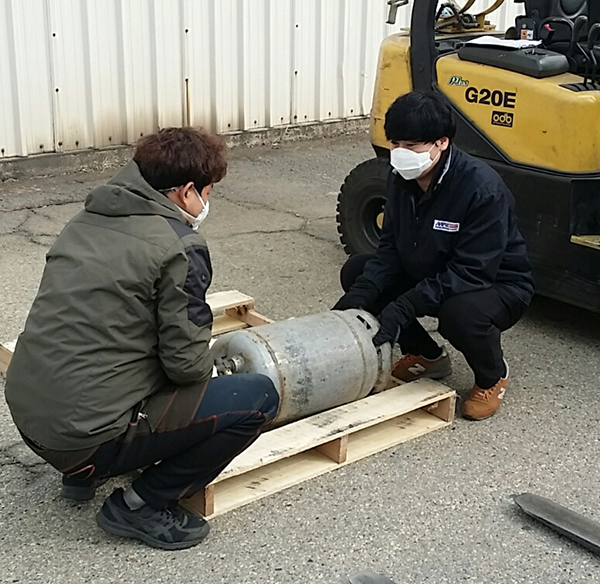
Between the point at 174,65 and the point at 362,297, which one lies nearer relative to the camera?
the point at 362,297

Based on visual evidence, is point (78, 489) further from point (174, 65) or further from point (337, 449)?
point (174, 65)

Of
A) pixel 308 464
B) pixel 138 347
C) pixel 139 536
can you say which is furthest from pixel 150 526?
pixel 308 464

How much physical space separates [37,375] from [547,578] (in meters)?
1.84

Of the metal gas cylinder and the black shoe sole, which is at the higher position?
the metal gas cylinder

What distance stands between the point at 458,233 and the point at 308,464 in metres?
1.20

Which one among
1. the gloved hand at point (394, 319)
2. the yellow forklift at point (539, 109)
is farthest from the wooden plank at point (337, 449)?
the yellow forklift at point (539, 109)

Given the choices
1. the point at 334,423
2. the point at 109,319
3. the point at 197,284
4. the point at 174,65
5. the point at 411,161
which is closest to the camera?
the point at 109,319

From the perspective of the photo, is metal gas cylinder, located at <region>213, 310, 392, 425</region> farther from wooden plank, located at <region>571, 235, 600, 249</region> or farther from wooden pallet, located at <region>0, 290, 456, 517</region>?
wooden plank, located at <region>571, 235, 600, 249</region>

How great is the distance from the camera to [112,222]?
2.93 metres

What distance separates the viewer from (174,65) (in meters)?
8.74

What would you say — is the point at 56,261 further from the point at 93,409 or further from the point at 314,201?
the point at 314,201

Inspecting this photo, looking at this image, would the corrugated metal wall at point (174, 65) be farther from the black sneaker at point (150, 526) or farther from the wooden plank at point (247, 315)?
the black sneaker at point (150, 526)

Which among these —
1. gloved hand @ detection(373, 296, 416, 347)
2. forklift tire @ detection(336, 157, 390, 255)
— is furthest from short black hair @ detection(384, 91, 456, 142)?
forklift tire @ detection(336, 157, 390, 255)

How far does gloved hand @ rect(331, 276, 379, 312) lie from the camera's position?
169 inches
